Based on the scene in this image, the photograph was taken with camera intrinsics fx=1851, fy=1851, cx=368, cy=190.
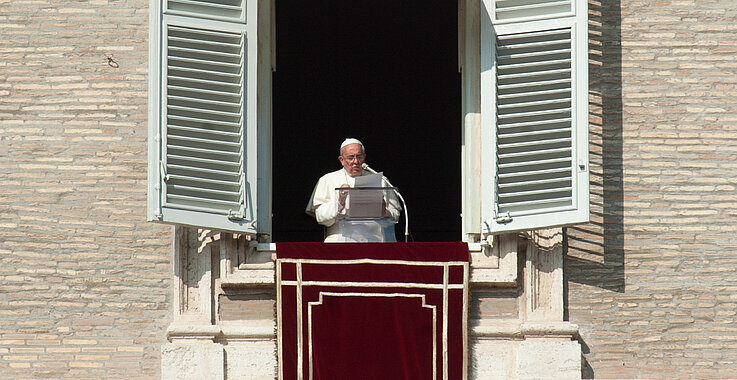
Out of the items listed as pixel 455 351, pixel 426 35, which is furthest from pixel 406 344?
pixel 426 35

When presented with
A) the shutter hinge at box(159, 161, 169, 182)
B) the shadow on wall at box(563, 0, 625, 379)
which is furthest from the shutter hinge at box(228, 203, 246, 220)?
the shadow on wall at box(563, 0, 625, 379)

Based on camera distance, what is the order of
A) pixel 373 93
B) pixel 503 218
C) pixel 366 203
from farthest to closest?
pixel 373 93
pixel 366 203
pixel 503 218

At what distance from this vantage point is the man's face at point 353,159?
10.8 m

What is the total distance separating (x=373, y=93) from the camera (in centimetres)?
1421

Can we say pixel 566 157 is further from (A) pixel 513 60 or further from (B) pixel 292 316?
(B) pixel 292 316

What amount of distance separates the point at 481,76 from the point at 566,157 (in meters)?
0.66

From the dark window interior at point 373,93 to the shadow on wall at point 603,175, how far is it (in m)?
3.30

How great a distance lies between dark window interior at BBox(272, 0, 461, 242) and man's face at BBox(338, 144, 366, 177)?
2.98 m

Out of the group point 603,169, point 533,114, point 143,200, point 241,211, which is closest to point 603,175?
point 603,169

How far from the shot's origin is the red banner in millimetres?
9961

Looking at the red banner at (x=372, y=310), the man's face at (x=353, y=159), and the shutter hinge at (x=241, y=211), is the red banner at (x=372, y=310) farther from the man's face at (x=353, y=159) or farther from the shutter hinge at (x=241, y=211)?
the man's face at (x=353, y=159)

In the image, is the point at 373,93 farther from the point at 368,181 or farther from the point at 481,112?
the point at 481,112

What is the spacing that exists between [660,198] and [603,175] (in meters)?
0.34

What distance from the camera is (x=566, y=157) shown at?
10.1 m
